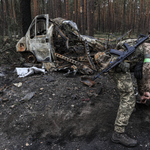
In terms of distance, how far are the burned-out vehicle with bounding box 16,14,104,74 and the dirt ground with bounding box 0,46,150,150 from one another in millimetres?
955

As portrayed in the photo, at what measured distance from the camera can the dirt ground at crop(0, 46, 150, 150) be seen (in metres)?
2.45

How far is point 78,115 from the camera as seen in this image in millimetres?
3137

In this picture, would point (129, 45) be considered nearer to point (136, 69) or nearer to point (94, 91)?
point (136, 69)

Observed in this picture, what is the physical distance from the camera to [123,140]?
2303 mm

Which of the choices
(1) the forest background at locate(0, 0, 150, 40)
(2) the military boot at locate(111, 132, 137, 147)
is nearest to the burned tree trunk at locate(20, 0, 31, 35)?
(1) the forest background at locate(0, 0, 150, 40)

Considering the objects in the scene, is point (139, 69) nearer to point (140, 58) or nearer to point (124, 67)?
point (140, 58)

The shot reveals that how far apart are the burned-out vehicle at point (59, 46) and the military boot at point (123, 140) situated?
2.79 metres

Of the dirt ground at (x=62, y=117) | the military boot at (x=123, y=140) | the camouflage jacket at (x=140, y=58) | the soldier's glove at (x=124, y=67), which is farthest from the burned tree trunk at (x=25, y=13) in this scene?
the military boot at (x=123, y=140)

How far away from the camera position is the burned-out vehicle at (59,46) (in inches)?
204

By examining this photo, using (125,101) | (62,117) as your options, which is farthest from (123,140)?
(62,117)

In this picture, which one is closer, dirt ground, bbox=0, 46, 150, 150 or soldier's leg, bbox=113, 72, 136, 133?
soldier's leg, bbox=113, 72, 136, 133

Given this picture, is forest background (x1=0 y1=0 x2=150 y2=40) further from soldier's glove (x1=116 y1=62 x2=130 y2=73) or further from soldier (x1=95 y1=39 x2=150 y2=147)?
soldier's glove (x1=116 y1=62 x2=130 y2=73)

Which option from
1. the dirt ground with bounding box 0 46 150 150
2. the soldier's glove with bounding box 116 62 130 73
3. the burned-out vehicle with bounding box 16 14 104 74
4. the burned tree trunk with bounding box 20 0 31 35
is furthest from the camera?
the burned tree trunk with bounding box 20 0 31 35

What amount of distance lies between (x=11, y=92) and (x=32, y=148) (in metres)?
2.10
